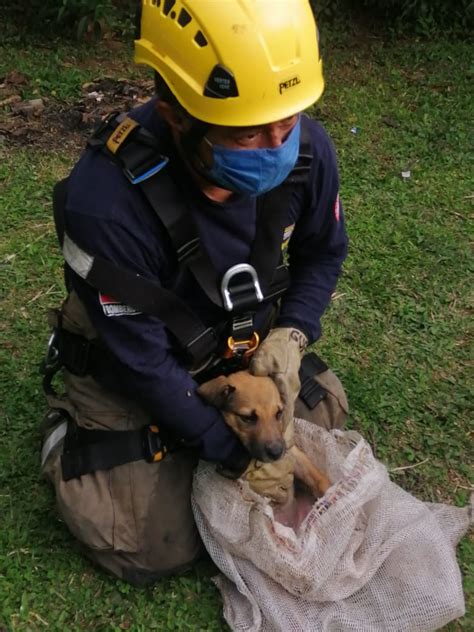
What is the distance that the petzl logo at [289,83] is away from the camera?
2.29 meters

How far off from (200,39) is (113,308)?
88cm

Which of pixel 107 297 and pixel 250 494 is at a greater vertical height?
pixel 107 297

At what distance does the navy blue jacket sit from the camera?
7.89 ft

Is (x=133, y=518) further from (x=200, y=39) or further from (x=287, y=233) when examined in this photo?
(x=200, y=39)

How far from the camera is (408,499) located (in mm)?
3072

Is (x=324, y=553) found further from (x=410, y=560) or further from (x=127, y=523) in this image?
(x=127, y=523)

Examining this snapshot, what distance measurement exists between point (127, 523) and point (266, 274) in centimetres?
108

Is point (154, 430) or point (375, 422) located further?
point (375, 422)

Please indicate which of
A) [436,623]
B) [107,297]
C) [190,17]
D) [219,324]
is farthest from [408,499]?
[190,17]

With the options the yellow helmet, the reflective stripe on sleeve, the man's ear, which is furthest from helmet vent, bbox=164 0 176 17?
the reflective stripe on sleeve

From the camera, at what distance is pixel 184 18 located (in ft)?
7.41

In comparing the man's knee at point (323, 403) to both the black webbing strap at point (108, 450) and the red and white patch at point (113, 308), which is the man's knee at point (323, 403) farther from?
the red and white patch at point (113, 308)

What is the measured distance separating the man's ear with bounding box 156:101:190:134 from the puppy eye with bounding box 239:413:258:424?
996 millimetres

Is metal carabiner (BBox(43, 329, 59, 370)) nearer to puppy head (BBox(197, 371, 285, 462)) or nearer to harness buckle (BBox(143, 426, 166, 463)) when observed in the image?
harness buckle (BBox(143, 426, 166, 463))
